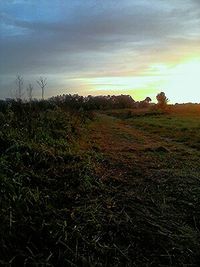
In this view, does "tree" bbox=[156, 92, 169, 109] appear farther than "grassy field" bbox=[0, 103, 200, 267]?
Yes

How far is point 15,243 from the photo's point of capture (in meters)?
5.79

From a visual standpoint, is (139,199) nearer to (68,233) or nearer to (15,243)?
(68,233)

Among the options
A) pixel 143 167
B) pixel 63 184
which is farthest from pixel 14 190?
pixel 143 167

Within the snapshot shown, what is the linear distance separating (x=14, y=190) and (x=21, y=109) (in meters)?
11.4

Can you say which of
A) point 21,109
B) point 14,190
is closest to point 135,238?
point 14,190

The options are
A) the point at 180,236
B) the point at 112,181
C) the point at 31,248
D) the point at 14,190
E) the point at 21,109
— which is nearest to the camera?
the point at 31,248

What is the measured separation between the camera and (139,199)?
8.20 metres

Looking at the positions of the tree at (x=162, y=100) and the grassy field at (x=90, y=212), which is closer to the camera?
the grassy field at (x=90, y=212)

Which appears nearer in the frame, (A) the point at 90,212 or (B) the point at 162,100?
(A) the point at 90,212

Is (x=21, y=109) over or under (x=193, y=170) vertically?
over

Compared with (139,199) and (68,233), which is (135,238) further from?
(139,199)

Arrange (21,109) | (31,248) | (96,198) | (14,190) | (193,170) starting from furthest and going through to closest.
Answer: (21,109)
(193,170)
(96,198)
(14,190)
(31,248)

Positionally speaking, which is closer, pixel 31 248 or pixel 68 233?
pixel 31 248

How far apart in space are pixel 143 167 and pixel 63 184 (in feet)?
13.4
